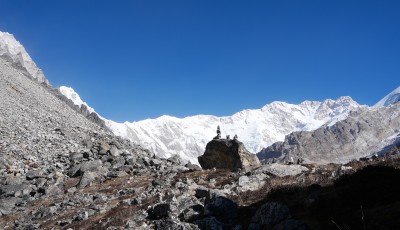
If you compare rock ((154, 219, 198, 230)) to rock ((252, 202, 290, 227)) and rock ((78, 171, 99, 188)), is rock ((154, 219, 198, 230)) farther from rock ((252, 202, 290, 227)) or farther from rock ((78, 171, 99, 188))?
rock ((78, 171, 99, 188))

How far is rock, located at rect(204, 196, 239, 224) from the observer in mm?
15061

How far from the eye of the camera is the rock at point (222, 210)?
15.1 metres

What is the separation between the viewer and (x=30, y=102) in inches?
2763

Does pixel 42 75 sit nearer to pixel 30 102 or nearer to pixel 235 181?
pixel 30 102

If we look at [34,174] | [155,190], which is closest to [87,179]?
[34,174]

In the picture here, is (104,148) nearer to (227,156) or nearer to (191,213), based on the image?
(227,156)

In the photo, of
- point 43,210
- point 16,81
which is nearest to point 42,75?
point 16,81

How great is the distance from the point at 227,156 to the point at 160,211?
825 inches

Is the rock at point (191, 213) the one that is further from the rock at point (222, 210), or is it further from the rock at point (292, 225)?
the rock at point (292, 225)

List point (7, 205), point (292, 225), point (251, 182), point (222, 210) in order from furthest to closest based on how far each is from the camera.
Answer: point (7, 205) → point (251, 182) → point (222, 210) → point (292, 225)

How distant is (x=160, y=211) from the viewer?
1772 centimetres

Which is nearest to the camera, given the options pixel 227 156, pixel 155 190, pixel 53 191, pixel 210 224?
pixel 210 224

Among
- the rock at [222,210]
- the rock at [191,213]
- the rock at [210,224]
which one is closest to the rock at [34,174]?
the rock at [191,213]

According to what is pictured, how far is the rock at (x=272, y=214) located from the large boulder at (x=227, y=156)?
22756 mm
